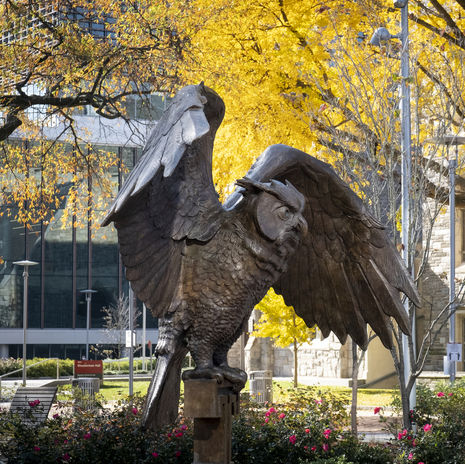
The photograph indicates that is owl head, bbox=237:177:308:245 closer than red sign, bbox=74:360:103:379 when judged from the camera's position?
Yes

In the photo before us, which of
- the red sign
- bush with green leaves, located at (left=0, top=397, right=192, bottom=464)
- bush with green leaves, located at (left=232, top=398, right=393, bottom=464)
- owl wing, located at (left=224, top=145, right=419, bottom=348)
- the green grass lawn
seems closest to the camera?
owl wing, located at (left=224, top=145, right=419, bottom=348)

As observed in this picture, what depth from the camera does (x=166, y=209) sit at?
5.46 meters

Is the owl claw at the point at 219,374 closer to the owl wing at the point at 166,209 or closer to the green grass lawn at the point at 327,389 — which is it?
the owl wing at the point at 166,209

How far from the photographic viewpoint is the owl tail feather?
522 cm

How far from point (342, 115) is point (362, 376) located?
16240 millimetres

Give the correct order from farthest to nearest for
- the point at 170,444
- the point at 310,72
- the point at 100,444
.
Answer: the point at 310,72, the point at 100,444, the point at 170,444

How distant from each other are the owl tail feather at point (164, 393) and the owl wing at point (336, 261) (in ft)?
3.76

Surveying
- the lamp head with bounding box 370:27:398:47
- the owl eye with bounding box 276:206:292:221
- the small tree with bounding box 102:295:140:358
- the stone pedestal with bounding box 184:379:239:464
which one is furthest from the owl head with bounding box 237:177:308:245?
the small tree with bounding box 102:295:140:358

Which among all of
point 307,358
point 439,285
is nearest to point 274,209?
point 307,358

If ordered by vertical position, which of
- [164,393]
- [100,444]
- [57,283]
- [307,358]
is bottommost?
[307,358]

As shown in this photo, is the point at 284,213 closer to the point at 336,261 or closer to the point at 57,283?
the point at 336,261

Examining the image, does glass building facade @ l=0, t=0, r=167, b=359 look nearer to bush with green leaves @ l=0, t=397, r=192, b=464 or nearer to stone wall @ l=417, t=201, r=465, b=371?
stone wall @ l=417, t=201, r=465, b=371

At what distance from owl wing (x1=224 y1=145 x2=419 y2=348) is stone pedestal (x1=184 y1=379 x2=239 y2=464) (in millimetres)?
1266

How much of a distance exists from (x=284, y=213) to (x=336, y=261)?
1.18m
